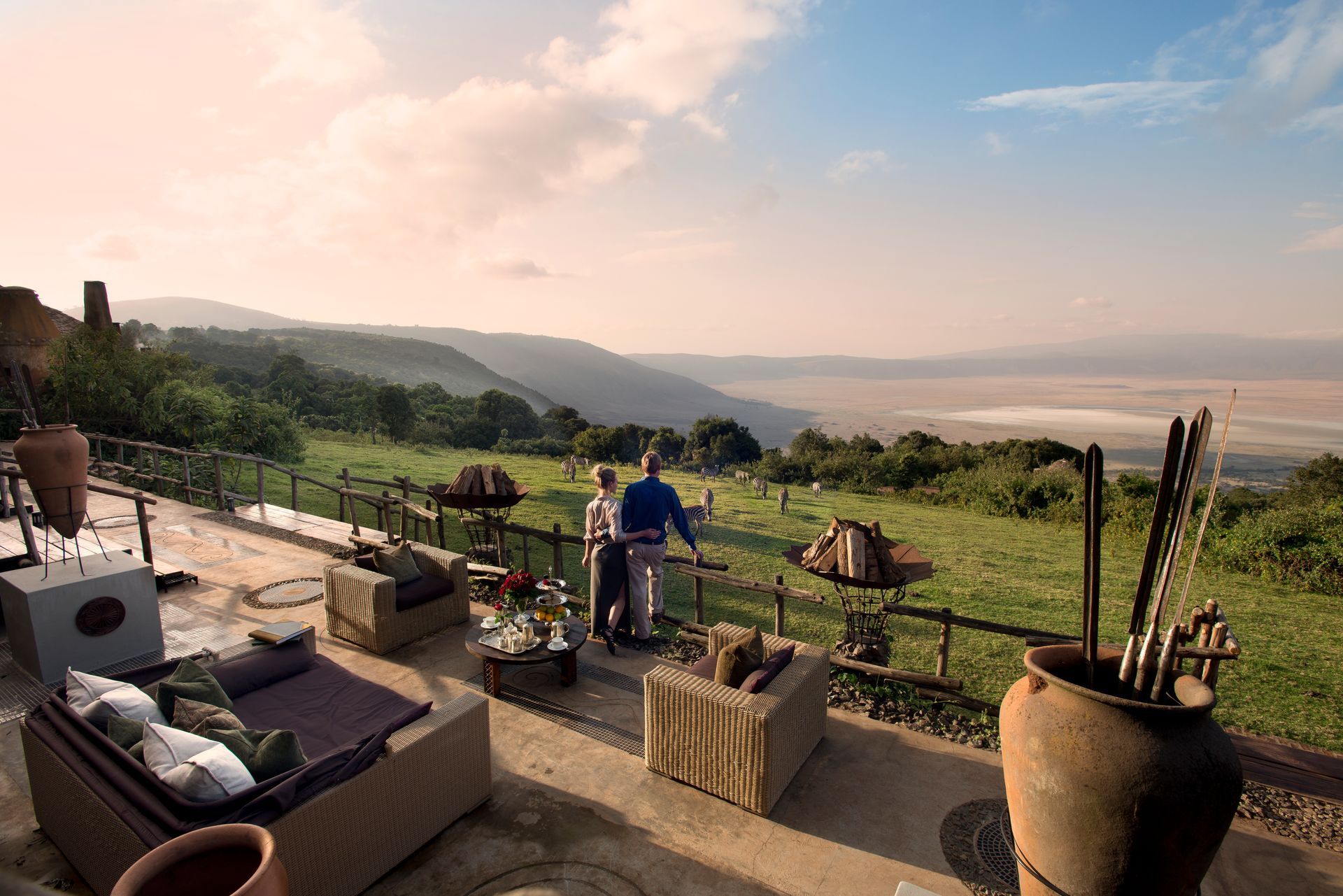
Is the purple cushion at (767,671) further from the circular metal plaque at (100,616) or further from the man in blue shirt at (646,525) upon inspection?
the circular metal plaque at (100,616)

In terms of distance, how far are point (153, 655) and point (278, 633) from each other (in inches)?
76.4

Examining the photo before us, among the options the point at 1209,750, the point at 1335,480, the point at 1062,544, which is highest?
the point at 1209,750

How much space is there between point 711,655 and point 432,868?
2.06m

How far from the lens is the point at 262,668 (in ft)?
12.8

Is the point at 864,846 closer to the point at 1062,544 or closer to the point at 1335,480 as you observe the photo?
the point at 1062,544

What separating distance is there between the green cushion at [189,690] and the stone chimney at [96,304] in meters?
31.5

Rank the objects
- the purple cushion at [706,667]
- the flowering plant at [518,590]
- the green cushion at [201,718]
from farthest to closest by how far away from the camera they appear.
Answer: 1. the flowering plant at [518,590]
2. the purple cushion at [706,667]
3. the green cushion at [201,718]

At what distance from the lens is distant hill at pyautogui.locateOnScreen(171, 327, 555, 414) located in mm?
83188

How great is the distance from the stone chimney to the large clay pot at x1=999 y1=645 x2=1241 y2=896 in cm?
3500

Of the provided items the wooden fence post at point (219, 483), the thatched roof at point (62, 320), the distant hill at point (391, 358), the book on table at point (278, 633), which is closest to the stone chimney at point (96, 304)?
the thatched roof at point (62, 320)

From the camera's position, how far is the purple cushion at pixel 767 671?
11.9 ft

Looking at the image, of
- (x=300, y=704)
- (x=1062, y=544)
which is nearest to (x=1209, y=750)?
(x=300, y=704)

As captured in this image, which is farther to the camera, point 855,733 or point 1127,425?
point 1127,425

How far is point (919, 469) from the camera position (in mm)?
23312
